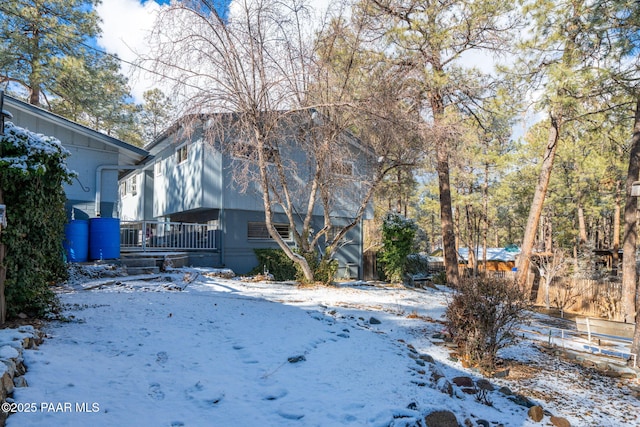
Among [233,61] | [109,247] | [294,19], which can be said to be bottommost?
[109,247]

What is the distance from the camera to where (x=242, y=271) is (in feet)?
44.5

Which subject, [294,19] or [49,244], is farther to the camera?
[294,19]

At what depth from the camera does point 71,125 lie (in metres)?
10.9

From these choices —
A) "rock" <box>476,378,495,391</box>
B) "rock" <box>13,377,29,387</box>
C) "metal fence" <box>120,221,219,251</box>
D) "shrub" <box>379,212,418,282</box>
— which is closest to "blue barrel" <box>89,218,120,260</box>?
"metal fence" <box>120,221,219,251</box>

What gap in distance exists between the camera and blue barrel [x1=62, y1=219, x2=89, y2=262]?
8.61 metres

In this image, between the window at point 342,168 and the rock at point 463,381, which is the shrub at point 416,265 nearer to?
the window at point 342,168

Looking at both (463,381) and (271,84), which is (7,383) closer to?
(463,381)

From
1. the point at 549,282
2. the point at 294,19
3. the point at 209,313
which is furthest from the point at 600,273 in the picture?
the point at 209,313

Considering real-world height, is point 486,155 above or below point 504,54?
below

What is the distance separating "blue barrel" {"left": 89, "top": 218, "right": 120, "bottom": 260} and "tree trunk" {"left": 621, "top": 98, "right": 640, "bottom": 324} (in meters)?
12.9

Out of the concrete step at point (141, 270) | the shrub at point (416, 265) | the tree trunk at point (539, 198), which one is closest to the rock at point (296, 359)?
the concrete step at point (141, 270)

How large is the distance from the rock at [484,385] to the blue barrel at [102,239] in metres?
8.70

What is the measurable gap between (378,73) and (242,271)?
817cm

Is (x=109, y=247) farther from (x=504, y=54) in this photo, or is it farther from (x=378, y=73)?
(x=504, y=54)
